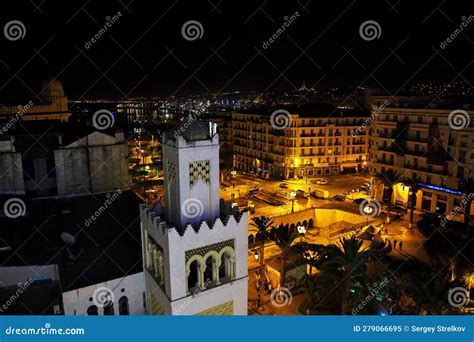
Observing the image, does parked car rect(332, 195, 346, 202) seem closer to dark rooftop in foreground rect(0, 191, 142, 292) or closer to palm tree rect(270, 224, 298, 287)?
palm tree rect(270, 224, 298, 287)

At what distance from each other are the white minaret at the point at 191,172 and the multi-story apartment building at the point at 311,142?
4191 cm

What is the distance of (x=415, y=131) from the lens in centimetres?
3816

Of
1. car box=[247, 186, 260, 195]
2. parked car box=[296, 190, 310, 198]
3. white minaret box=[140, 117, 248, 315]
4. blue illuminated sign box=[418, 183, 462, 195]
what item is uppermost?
white minaret box=[140, 117, 248, 315]

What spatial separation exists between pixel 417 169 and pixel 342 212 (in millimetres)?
10101

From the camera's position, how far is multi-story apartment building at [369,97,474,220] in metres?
34.6

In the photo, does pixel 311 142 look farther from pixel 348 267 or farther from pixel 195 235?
pixel 195 235

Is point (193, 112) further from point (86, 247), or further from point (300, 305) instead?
point (300, 305)

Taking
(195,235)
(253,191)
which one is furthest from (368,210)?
(195,235)

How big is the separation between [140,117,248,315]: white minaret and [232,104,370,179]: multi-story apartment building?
41776 mm

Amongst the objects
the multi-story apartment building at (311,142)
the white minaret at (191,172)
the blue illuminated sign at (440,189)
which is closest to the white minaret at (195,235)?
the white minaret at (191,172)

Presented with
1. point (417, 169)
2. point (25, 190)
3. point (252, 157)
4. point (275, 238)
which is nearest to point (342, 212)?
point (417, 169)

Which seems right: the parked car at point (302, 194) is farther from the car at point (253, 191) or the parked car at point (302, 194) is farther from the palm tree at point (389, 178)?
the palm tree at point (389, 178)

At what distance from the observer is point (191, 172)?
10.1 metres

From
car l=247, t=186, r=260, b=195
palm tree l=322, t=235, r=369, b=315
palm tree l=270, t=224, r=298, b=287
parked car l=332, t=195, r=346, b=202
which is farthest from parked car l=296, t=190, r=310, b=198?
palm tree l=322, t=235, r=369, b=315
